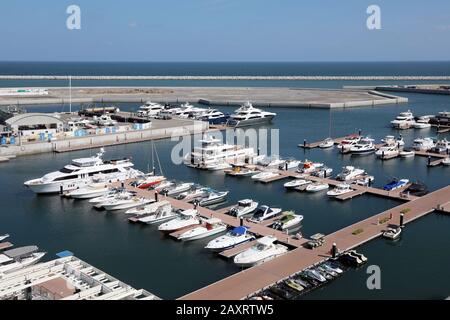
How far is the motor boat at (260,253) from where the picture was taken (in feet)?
75.4

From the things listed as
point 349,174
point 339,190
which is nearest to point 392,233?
point 339,190

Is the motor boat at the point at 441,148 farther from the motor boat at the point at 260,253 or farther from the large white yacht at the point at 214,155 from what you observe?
the motor boat at the point at 260,253

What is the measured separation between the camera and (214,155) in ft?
151

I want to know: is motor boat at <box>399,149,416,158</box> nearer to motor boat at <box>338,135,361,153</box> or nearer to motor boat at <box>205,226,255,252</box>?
motor boat at <box>338,135,361,153</box>

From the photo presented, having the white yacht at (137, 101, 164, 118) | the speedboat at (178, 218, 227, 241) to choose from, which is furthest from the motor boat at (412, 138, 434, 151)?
the white yacht at (137, 101, 164, 118)

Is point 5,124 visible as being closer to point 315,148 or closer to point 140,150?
point 140,150

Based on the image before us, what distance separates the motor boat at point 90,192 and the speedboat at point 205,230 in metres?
10.1

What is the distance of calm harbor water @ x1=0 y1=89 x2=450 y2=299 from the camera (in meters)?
22.2

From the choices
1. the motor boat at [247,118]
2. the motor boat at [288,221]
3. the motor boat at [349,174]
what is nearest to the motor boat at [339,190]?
the motor boat at [349,174]

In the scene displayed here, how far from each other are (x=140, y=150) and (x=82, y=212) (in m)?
21.4

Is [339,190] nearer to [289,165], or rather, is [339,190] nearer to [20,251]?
[289,165]

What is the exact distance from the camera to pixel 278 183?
39594 mm

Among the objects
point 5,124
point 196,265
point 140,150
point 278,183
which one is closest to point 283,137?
point 140,150

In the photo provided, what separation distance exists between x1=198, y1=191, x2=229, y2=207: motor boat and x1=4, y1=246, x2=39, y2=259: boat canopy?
12.3 meters
